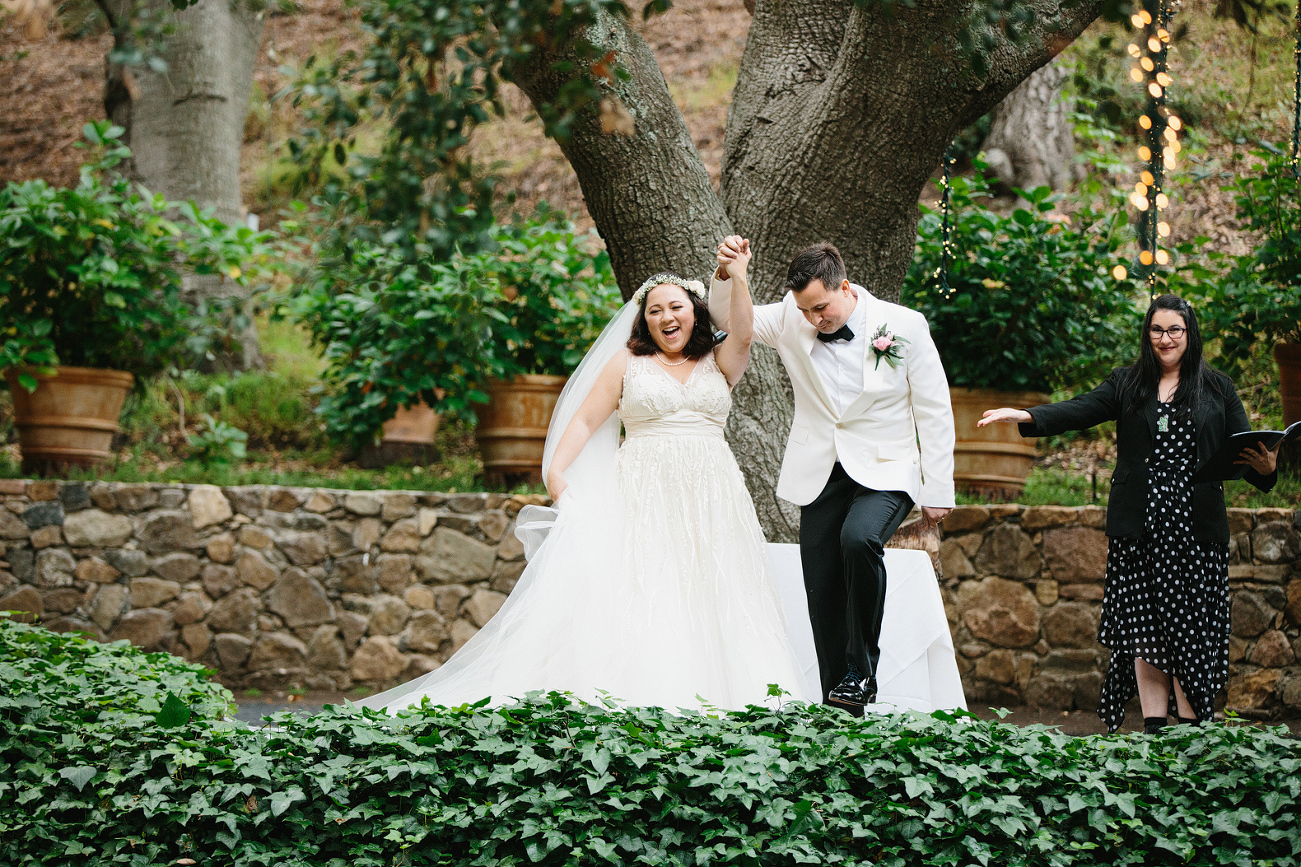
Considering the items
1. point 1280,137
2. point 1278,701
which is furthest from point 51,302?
point 1280,137

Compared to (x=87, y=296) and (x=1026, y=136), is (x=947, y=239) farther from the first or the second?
(x=87, y=296)

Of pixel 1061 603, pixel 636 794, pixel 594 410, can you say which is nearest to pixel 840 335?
pixel 594 410

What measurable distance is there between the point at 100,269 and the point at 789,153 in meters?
4.49

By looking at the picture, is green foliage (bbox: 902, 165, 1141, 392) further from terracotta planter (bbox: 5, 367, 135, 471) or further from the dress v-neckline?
terracotta planter (bbox: 5, 367, 135, 471)

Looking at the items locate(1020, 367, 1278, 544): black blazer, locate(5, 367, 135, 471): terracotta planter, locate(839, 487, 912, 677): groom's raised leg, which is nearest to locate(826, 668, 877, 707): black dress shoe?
locate(839, 487, 912, 677): groom's raised leg

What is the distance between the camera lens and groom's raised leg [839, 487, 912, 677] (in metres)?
3.48

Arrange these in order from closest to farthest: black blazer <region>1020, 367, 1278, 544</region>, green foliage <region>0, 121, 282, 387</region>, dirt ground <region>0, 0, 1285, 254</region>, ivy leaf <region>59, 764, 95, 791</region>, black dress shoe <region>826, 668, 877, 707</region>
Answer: ivy leaf <region>59, 764, 95, 791</region>
black dress shoe <region>826, 668, 877, 707</region>
black blazer <region>1020, 367, 1278, 544</region>
green foliage <region>0, 121, 282, 387</region>
dirt ground <region>0, 0, 1285, 254</region>

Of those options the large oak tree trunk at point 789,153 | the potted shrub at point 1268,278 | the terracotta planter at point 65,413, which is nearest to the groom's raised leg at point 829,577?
the large oak tree trunk at point 789,153

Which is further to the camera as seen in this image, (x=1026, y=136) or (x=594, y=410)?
(x=1026, y=136)

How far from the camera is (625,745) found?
2.77 meters

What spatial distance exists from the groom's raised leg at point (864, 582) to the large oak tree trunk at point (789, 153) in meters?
1.02

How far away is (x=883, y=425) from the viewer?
374 centimetres

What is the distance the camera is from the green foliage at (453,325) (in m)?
6.63

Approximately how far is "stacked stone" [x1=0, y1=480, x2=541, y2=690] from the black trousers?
303 cm
